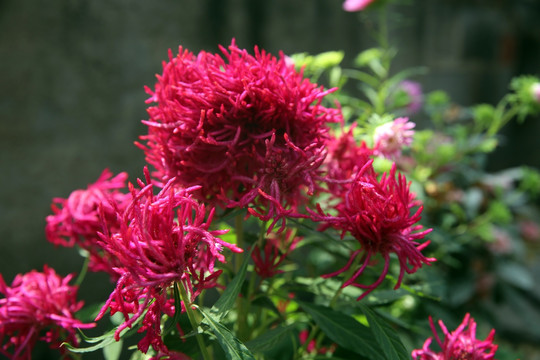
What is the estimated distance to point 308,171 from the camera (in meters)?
0.51

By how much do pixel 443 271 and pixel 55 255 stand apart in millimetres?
1487

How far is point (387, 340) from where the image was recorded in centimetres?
52

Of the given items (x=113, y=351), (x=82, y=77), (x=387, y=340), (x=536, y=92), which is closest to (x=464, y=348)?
(x=387, y=340)

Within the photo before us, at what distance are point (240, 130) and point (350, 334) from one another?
11.9 inches

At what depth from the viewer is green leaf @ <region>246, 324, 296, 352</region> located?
54 cm

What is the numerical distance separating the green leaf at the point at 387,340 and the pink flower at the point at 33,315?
0.38 meters

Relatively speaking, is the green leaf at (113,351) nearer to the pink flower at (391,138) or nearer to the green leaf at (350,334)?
the green leaf at (350,334)

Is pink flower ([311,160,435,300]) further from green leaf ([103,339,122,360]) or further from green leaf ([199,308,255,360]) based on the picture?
green leaf ([103,339,122,360])

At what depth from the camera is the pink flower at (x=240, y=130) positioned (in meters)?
0.50

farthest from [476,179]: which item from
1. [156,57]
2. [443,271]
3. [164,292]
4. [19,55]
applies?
[19,55]

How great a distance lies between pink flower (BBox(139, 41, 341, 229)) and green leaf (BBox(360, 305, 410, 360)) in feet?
0.58

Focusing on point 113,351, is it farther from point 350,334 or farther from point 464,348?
point 464,348

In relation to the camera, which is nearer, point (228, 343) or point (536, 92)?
point (228, 343)

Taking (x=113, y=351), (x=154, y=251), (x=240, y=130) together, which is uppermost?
(x=240, y=130)
